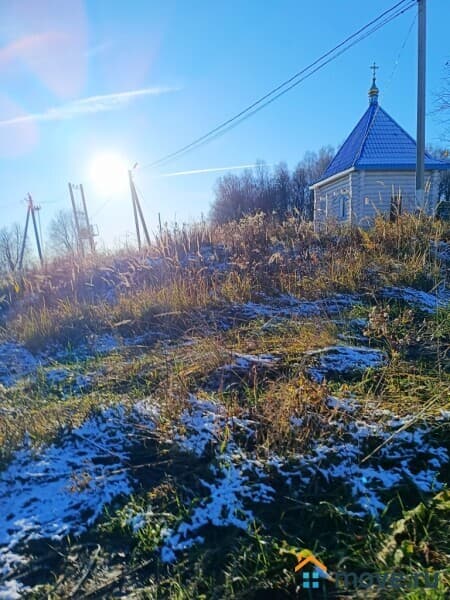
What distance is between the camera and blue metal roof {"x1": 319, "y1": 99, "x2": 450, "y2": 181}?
11.0m

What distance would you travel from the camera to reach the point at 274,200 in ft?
111

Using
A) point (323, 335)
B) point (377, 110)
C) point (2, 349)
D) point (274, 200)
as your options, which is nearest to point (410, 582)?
point (323, 335)

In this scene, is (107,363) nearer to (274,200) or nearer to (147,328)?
(147,328)

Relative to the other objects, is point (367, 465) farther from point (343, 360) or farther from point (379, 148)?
point (379, 148)

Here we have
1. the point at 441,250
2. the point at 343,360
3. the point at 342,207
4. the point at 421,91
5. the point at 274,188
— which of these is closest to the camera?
the point at 343,360

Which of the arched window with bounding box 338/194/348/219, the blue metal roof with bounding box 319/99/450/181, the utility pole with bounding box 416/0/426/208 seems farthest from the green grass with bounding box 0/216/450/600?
the arched window with bounding box 338/194/348/219

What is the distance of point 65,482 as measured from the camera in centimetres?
156

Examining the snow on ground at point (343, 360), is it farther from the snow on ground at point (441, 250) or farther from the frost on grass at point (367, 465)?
the snow on ground at point (441, 250)

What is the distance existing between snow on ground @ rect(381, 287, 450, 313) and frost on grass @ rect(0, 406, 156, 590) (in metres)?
2.61

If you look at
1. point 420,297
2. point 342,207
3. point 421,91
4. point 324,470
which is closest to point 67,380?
point 324,470

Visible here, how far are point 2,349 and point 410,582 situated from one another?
12.7ft

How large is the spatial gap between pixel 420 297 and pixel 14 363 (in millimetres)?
3996

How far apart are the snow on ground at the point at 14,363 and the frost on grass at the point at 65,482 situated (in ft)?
4.29

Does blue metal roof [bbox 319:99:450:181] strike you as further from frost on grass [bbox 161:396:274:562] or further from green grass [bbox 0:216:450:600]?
frost on grass [bbox 161:396:274:562]
